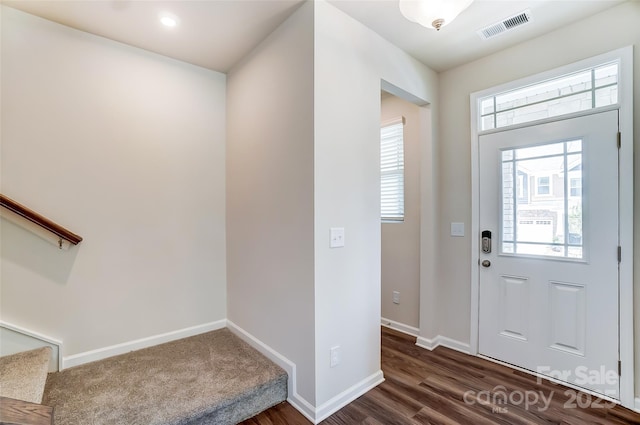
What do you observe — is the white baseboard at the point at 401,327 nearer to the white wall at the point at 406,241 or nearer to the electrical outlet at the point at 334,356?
the white wall at the point at 406,241

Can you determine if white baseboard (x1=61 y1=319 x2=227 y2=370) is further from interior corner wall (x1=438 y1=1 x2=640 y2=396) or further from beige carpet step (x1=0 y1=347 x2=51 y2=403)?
interior corner wall (x1=438 y1=1 x2=640 y2=396)

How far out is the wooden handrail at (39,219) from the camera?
189 cm

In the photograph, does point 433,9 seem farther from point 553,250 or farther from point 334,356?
point 334,356

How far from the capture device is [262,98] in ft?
7.75

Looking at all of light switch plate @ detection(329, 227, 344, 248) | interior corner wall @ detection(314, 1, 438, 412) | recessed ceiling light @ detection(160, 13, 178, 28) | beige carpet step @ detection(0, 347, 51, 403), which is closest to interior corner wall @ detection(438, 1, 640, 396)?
interior corner wall @ detection(314, 1, 438, 412)

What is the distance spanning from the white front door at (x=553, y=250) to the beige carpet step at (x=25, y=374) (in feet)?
10.7

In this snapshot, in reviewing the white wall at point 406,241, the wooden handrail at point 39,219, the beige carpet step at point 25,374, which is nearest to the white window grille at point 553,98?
the white wall at point 406,241

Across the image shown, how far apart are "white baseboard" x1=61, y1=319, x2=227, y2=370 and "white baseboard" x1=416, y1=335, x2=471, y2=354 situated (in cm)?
200

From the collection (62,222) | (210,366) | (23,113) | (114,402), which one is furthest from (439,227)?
(23,113)

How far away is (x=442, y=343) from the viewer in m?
2.89

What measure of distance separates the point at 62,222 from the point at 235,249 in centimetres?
131

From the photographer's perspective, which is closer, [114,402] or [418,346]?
[114,402]

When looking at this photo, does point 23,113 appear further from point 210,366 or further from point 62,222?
point 210,366

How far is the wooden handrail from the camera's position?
1.89m
